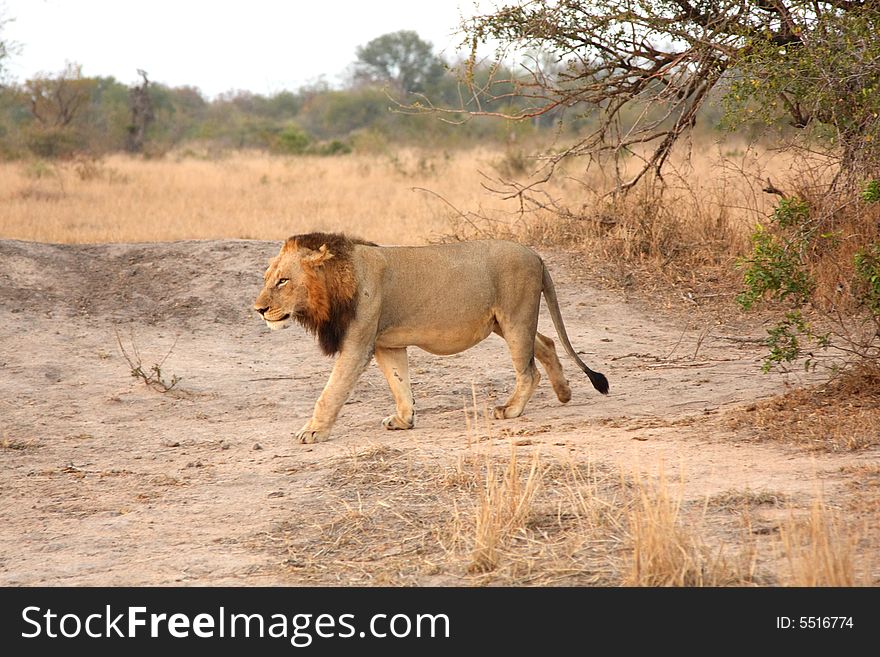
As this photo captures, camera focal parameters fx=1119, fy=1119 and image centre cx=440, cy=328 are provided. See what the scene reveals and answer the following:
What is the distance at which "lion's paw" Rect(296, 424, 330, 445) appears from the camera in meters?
6.75

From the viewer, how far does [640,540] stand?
4.02 m

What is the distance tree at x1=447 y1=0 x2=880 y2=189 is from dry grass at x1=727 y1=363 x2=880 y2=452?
52.2 inches

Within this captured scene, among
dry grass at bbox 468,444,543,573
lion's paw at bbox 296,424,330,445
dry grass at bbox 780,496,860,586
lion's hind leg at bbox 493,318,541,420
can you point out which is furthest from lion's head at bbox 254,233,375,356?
dry grass at bbox 780,496,860,586

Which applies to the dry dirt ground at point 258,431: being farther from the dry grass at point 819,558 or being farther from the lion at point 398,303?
the dry grass at point 819,558

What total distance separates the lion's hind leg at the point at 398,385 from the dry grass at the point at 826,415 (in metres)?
1.99

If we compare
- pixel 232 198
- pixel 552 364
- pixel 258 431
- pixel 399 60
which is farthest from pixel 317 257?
pixel 399 60

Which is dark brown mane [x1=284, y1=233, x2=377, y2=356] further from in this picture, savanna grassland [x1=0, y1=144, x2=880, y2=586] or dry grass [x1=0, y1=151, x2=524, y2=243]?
dry grass [x1=0, y1=151, x2=524, y2=243]

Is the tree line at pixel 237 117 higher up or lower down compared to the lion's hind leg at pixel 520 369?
higher up

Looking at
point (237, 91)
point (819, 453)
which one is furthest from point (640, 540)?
point (237, 91)

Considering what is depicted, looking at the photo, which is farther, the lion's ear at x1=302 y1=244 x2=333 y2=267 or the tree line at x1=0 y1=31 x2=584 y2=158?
the tree line at x1=0 y1=31 x2=584 y2=158

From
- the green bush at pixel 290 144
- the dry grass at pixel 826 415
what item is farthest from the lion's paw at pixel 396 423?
the green bush at pixel 290 144

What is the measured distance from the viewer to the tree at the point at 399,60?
2098 inches
